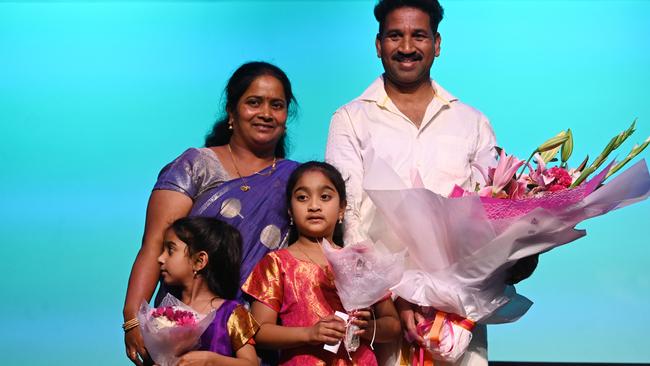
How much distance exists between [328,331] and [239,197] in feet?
1.86

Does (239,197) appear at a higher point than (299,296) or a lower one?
higher

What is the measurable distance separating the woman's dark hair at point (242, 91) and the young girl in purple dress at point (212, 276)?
0.39 meters

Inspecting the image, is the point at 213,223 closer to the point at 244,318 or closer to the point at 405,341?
the point at 244,318

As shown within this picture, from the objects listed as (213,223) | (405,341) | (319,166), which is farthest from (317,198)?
(405,341)

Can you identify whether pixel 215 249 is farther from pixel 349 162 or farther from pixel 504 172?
pixel 504 172

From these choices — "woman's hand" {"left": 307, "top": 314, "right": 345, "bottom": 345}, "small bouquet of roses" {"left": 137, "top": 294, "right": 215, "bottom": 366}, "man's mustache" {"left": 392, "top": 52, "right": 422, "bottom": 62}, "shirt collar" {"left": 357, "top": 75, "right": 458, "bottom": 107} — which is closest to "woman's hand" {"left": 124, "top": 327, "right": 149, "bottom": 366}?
"small bouquet of roses" {"left": 137, "top": 294, "right": 215, "bottom": 366}

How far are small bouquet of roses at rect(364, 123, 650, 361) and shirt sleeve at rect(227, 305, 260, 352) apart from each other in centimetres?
40

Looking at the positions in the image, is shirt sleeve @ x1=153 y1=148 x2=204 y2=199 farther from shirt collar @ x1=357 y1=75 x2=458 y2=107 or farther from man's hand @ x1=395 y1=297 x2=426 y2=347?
man's hand @ x1=395 y1=297 x2=426 y2=347

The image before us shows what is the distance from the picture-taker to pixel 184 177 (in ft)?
9.92

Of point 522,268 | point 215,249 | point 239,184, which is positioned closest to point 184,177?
point 239,184

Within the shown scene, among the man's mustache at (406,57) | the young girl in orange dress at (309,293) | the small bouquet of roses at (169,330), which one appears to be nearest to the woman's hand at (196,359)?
the small bouquet of roses at (169,330)

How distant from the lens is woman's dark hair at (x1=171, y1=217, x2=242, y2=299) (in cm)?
286

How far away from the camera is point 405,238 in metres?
2.77

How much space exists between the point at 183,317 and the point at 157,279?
0.34 m
